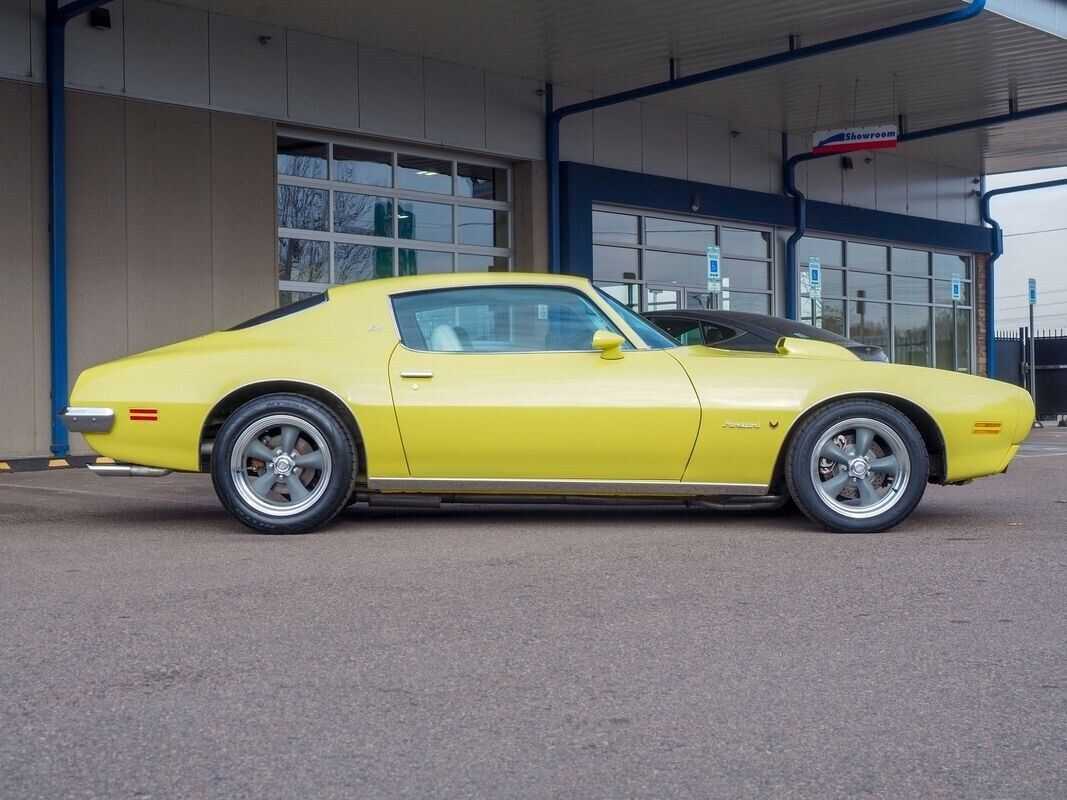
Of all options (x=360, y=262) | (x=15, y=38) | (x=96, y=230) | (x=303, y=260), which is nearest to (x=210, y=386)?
(x=96, y=230)

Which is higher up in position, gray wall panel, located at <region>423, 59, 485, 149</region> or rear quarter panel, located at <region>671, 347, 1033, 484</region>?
gray wall panel, located at <region>423, 59, 485, 149</region>

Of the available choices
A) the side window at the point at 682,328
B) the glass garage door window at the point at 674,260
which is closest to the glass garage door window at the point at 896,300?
the glass garage door window at the point at 674,260

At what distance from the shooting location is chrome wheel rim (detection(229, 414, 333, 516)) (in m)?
6.48

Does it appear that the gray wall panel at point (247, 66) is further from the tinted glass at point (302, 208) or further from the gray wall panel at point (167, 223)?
the tinted glass at point (302, 208)

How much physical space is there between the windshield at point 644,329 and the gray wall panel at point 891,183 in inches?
710

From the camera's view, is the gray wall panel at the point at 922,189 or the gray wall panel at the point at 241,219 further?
the gray wall panel at the point at 922,189

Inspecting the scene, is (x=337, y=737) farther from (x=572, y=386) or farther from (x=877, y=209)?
(x=877, y=209)

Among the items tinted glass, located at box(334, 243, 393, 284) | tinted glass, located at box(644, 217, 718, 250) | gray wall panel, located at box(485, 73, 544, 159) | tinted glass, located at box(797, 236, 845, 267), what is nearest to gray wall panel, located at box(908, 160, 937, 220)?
tinted glass, located at box(797, 236, 845, 267)

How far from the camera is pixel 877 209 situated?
23.8m

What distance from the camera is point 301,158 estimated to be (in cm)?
1496

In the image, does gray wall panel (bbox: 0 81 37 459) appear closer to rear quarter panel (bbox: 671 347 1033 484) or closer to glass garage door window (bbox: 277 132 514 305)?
glass garage door window (bbox: 277 132 514 305)

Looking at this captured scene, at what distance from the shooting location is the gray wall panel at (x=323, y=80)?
1456 centimetres

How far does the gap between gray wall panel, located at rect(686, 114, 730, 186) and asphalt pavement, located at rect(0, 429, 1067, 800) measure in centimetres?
1409

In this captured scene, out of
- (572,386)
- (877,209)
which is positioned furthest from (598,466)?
(877,209)
